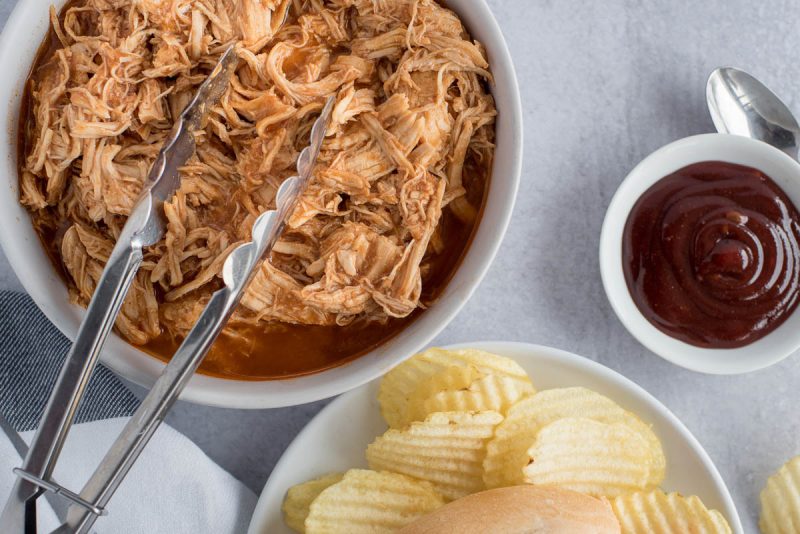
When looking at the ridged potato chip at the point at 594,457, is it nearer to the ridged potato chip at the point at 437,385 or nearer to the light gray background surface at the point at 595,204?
the ridged potato chip at the point at 437,385

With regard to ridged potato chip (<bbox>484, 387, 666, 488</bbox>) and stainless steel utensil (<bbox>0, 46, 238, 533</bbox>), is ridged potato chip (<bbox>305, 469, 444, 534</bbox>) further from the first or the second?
stainless steel utensil (<bbox>0, 46, 238, 533</bbox>)

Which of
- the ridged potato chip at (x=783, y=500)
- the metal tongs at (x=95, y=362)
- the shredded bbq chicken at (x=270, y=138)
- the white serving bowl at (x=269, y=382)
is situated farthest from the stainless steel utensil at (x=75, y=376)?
the ridged potato chip at (x=783, y=500)

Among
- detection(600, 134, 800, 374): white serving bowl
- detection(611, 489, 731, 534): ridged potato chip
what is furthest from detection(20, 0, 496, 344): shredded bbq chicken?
detection(611, 489, 731, 534): ridged potato chip

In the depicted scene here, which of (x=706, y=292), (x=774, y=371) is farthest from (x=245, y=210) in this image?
(x=774, y=371)

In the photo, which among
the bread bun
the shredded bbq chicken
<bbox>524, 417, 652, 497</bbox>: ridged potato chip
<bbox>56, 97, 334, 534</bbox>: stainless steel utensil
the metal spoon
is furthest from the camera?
the metal spoon

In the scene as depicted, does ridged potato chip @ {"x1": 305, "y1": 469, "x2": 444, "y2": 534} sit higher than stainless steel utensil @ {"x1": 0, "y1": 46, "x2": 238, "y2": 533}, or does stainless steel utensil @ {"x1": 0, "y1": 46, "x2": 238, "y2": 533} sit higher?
stainless steel utensil @ {"x1": 0, "y1": 46, "x2": 238, "y2": 533}

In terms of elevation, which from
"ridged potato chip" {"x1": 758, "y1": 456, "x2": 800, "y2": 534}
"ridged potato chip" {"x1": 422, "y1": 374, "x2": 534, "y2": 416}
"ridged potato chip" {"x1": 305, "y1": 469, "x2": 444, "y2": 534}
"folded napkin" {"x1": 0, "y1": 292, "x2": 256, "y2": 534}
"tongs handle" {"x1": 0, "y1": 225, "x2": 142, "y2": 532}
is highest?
"tongs handle" {"x1": 0, "y1": 225, "x2": 142, "y2": 532}
